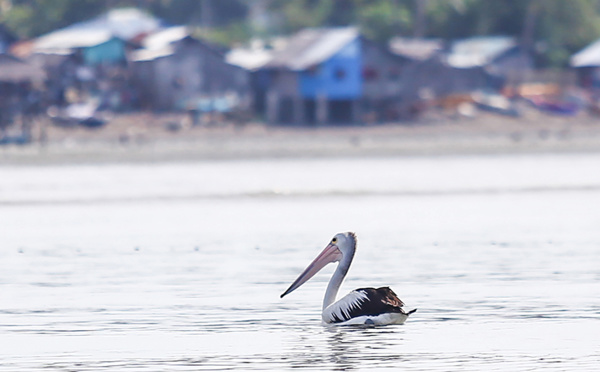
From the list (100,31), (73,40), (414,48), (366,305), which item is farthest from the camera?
(100,31)

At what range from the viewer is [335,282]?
14.9m

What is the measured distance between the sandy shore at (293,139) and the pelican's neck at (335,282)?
4401 centimetres

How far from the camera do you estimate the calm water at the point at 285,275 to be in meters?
13.1

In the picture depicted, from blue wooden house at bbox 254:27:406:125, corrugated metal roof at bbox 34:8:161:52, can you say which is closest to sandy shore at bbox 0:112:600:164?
blue wooden house at bbox 254:27:406:125

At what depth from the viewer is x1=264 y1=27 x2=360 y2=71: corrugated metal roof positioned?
87.5 m

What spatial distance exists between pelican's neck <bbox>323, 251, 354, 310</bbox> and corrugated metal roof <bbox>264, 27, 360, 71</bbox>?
72171mm

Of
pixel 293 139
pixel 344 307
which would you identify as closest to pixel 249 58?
pixel 293 139

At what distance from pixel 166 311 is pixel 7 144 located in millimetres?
54346

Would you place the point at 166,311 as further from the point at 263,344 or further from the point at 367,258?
the point at 367,258

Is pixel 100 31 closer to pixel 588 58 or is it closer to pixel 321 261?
pixel 588 58

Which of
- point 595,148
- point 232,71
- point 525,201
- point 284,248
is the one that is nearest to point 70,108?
point 232,71

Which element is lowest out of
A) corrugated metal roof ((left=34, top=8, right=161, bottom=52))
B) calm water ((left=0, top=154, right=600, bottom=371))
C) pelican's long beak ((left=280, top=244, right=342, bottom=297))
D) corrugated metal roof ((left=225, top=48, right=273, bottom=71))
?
calm water ((left=0, top=154, right=600, bottom=371))

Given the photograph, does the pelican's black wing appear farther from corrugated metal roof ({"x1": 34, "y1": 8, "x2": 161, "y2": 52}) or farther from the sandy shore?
corrugated metal roof ({"x1": 34, "y1": 8, "x2": 161, "y2": 52})

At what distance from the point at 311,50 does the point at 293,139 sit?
14248 mm
